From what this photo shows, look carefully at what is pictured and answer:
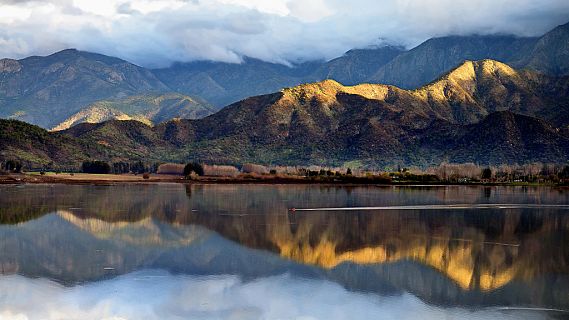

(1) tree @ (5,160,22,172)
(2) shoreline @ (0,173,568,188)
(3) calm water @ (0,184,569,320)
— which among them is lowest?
(3) calm water @ (0,184,569,320)

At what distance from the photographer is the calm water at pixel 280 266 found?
99.9 ft

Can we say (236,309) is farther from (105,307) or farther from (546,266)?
(546,266)

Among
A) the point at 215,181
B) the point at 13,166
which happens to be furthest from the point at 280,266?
the point at 13,166

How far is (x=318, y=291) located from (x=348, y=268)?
7.25m

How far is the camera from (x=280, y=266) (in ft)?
136

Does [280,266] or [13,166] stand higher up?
[13,166]

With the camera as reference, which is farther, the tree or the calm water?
the tree

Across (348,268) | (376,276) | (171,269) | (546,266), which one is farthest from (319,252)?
(546,266)

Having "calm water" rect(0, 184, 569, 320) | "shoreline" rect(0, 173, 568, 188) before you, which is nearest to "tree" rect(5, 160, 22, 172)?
"shoreline" rect(0, 173, 568, 188)

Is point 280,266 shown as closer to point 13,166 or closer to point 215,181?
point 215,181

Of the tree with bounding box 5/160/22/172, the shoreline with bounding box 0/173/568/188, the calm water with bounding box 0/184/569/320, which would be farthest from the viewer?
the tree with bounding box 5/160/22/172

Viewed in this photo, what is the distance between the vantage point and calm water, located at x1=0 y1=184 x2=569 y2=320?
3044cm

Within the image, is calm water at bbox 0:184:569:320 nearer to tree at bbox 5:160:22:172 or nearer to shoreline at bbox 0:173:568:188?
shoreline at bbox 0:173:568:188

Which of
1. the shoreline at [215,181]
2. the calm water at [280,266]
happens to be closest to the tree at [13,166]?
the shoreline at [215,181]
